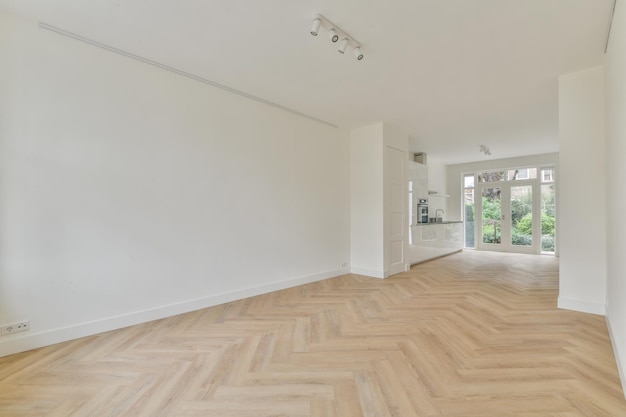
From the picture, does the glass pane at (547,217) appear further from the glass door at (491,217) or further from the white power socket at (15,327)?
the white power socket at (15,327)

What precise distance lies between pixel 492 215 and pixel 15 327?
9278 mm

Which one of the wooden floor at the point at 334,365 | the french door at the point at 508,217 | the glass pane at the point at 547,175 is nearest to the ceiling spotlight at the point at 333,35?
the wooden floor at the point at 334,365

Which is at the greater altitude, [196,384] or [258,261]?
[258,261]

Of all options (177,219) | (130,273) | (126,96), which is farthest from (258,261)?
(126,96)

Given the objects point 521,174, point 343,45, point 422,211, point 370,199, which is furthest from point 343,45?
point 521,174

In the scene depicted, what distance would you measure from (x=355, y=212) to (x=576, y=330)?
313cm

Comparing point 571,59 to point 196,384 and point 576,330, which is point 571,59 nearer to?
point 576,330

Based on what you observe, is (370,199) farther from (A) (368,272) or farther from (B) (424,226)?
(B) (424,226)

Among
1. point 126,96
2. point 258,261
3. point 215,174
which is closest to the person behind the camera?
point 126,96

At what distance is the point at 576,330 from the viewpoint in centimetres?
249

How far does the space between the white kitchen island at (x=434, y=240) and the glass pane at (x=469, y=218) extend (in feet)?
1.04

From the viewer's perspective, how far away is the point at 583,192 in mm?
2922

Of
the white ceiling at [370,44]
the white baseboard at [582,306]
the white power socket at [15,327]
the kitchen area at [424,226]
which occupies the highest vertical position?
the white ceiling at [370,44]

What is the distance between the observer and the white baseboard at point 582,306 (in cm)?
284
